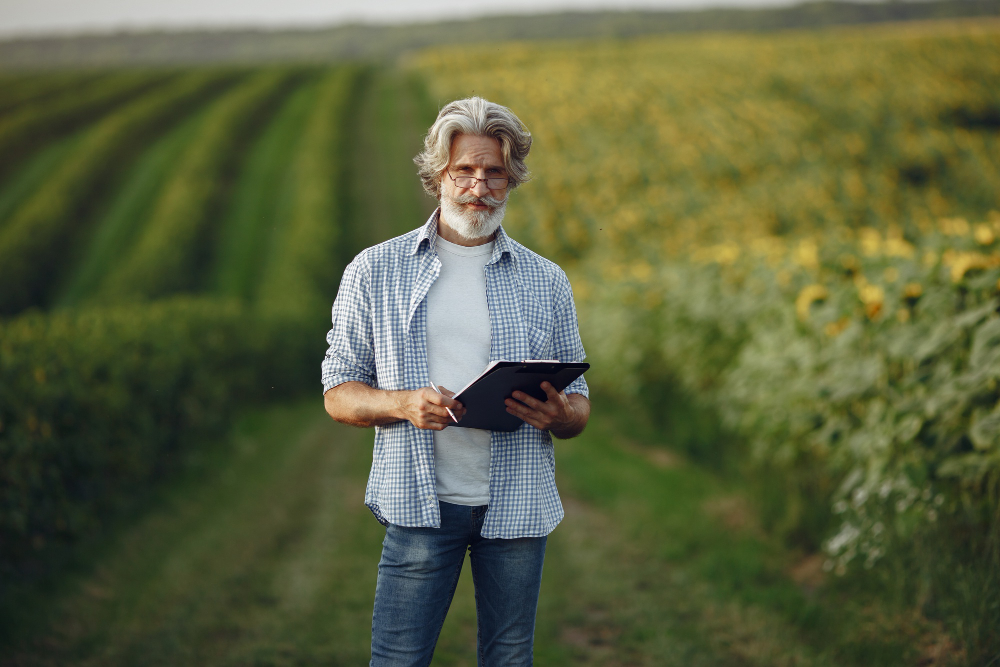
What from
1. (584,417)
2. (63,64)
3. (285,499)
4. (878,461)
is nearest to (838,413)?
(878,461)

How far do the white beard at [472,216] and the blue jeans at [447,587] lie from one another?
0.75m

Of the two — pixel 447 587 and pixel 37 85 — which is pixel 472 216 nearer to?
pixel 447 587

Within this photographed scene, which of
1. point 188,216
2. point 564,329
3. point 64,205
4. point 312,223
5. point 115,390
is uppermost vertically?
point 64,205

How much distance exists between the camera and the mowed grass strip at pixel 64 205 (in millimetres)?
20664

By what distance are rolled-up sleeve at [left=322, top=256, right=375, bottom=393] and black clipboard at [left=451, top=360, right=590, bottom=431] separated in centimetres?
38

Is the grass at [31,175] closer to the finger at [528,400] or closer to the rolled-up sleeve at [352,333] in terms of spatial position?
the rolled-up sleeve at [352,333]

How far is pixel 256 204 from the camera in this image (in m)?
29.5

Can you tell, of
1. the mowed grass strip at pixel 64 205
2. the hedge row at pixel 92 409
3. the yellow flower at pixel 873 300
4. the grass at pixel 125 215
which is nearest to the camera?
the yellow flower at pixel 873 300

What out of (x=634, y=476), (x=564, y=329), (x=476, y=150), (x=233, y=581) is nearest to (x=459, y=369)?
(x=564, y=329)

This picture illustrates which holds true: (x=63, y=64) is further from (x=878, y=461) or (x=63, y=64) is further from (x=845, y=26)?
(x=878, y=461)

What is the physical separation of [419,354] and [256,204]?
2968 cm

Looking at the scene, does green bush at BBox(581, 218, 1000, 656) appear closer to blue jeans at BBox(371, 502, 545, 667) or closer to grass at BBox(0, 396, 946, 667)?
grass at BBox(0, 396, 946, 667)

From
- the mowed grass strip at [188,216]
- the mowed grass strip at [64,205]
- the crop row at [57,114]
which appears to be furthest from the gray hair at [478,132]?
the crop row at [57,114]

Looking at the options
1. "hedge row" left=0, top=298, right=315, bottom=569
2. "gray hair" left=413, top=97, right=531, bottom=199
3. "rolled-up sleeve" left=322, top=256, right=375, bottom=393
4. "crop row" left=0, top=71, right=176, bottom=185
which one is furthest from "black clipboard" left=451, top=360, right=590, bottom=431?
"crop row" left=0, top=71, right=176, bottom=185
